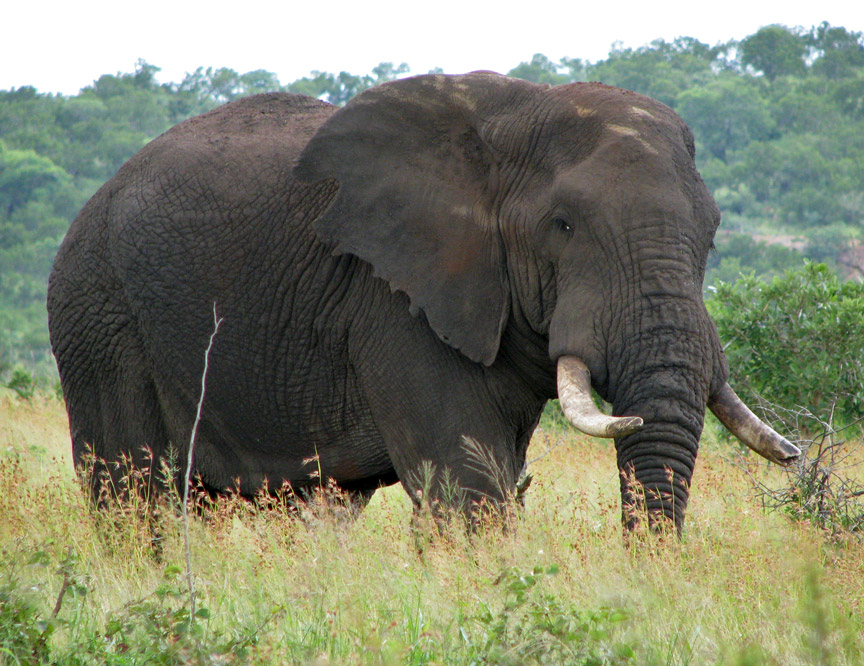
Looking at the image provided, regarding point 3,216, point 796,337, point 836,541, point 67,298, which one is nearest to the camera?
point 836,541

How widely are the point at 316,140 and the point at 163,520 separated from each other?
2.00 metres

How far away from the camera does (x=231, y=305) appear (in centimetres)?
547

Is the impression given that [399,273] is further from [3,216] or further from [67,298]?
[3,216]

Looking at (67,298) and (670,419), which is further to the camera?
(67,298)

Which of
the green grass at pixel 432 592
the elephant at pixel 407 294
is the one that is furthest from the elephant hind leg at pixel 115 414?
the green grass at pixel 432 592

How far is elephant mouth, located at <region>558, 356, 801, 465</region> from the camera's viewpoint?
4.06m

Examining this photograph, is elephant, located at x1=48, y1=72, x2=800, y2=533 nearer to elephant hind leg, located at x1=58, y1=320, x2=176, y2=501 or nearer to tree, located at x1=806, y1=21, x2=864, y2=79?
elephant hind leg, located at x1=58, y1=320, x2=176, y2=501

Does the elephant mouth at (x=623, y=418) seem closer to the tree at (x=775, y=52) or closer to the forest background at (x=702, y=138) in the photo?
A: the forest background at (x=702, y=138)

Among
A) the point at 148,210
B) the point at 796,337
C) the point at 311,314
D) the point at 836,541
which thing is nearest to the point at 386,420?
the point at 311,314

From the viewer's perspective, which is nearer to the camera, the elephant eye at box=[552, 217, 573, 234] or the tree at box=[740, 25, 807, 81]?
the elephant eye at box=[552, 217, 573, 234]

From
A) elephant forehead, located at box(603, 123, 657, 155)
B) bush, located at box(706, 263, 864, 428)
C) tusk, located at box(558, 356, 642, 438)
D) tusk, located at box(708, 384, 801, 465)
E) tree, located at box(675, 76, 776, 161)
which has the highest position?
elephant forehead, located at box(603, 123, 657, 155)

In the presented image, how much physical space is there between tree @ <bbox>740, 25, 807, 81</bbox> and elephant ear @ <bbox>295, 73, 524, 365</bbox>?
69622mm

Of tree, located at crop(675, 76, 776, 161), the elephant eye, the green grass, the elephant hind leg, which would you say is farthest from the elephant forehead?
tree, located at crop(675, 76, 776, 161)

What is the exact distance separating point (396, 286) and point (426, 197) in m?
0.42
